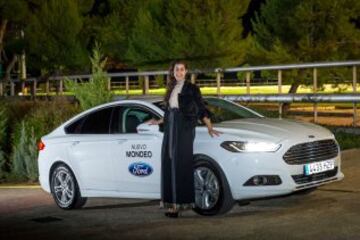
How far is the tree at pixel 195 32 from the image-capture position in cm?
2561

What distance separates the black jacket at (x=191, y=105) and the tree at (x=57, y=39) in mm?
25985

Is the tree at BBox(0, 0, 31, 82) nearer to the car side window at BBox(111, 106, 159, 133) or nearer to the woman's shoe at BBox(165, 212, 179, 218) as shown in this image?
the car side window at BBox(111, 106, 159, 133)

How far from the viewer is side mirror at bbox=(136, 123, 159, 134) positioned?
9.20 metres

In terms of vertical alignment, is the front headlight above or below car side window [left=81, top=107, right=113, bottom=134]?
below

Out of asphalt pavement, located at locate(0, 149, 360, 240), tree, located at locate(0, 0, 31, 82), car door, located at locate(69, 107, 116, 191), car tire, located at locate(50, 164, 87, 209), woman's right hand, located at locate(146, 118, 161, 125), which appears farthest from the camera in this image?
tree, located at locate(0, 0, 31, 82)

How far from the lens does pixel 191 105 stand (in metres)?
8.71

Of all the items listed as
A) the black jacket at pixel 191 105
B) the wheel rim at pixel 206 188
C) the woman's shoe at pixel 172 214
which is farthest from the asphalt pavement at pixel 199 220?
the black jacket at pixel 191 105

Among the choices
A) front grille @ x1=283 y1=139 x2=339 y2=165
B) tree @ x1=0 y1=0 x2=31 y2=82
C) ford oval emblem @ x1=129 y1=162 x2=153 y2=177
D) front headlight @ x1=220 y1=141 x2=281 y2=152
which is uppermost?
tree @ x1=0 y1=0 x2=31 y2=82

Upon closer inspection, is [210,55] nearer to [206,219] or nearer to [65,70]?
[65,70]

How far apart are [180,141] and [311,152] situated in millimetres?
1474

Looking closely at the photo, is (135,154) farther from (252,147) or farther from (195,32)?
(195,32)

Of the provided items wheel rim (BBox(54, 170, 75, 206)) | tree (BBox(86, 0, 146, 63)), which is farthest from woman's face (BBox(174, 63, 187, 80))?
tree (BBox(86, 0, 146, 63))

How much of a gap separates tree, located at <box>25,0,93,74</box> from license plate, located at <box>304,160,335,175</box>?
26153 millimetres

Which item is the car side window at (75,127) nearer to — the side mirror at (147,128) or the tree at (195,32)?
the side mirror at (147,128)
